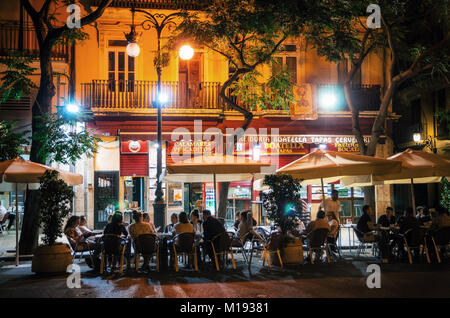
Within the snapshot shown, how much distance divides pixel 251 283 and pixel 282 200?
87.6 inches

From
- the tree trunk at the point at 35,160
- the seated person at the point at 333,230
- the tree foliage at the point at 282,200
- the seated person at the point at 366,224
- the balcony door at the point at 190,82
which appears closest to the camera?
the tree foliage at the point at 282,200

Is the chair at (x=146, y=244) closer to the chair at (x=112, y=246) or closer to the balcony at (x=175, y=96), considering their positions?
the chair at (x=112, y=246)

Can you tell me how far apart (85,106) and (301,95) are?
28.7ft

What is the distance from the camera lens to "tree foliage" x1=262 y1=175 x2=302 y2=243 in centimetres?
966

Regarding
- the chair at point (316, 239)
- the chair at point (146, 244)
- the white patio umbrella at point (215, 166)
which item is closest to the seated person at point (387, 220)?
the chair at point (316, 239)

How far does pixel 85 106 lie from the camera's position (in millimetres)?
16828

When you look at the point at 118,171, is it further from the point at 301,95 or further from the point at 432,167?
the point at 432,167

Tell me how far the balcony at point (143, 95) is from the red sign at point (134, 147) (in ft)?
4.59

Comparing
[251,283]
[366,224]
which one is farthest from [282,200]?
[366,224]

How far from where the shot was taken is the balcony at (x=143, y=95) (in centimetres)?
1716

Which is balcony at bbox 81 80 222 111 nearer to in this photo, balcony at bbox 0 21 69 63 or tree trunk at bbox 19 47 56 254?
balcony at bbox 0 21 69 63

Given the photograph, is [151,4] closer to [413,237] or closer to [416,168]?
[416,168]

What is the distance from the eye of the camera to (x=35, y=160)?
12078 millimetres
